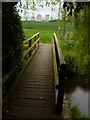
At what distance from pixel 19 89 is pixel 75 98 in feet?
29.7

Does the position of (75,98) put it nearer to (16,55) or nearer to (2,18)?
(16,55)

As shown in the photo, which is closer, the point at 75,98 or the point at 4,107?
the point at 4,107

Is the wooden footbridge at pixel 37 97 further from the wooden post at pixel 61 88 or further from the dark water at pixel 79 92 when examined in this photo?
the dark water at pixel 79 92

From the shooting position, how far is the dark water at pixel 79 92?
15482mm

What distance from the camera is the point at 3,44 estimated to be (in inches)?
260

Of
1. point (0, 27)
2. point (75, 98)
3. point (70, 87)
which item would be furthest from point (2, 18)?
point (70, 87)

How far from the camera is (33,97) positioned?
7688mm

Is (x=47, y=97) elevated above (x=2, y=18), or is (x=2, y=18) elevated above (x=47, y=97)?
(x=2, y=18)

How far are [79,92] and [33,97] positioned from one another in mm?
11205

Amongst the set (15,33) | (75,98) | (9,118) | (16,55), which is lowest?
(75,98)

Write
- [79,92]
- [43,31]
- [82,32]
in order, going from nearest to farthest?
[82,32] → [79,92] → [43,31]

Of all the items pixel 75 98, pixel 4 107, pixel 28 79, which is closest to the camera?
pixel 4 107

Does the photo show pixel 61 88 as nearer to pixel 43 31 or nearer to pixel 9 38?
pixel 9 38

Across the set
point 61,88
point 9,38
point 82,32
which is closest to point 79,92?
point 82,32
